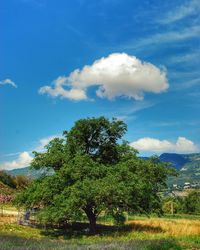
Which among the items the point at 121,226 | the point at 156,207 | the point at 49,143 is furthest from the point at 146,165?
the point at 49,143

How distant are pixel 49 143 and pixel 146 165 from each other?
31.4ft

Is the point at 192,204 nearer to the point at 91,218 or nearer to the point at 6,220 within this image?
the point at 6,220

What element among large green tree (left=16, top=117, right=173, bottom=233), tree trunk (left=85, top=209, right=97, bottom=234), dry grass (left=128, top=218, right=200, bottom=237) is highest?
large green tree (left=16, top=117, right=173, bottom=233)

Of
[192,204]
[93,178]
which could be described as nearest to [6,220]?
[93,178]

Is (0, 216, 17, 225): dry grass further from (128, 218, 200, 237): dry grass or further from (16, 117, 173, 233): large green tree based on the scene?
(128, 218, 200, 237): dry grass

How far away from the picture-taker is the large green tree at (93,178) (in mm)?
34312

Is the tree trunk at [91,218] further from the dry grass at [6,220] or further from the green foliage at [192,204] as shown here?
the green foliage at [192,204]

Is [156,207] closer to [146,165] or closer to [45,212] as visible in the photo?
[146,165]

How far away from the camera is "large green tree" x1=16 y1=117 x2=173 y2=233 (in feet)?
113

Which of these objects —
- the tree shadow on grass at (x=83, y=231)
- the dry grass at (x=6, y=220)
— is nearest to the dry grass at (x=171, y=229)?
the tree shadow on grass at (x=83, y=231)

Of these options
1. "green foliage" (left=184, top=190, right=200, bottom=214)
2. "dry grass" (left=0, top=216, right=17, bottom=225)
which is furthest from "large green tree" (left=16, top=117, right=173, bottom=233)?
"green foliage" (left=184, top=190, right=200, bottom=214)

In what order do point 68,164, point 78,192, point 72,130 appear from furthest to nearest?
point 72,130, point 68,164, point 78,192

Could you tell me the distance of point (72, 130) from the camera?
129 feet

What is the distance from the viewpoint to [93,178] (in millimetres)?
35719
